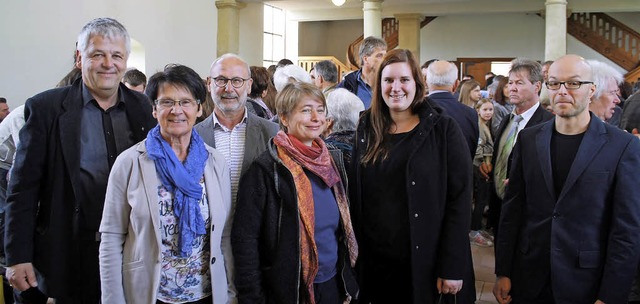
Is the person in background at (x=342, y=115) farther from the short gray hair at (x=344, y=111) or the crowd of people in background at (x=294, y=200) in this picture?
the crowd of people in background at (x=294, y=200)

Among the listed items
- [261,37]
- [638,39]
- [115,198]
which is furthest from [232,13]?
[115,198]

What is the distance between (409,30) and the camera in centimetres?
1525

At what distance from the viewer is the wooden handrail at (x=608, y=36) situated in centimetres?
1462

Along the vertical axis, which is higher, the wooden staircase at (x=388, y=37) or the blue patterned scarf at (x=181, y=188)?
the wooden staircase at (x=388, y=37)

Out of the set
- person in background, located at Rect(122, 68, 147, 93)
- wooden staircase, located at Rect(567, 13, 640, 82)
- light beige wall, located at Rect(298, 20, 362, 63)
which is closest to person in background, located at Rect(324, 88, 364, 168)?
person in background, located at Rect(122, 68, 147, 93)

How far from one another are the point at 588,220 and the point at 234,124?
164 cm

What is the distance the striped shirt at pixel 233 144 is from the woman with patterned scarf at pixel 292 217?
12.0 inches

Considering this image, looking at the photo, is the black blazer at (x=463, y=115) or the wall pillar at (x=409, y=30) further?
the wall pillar at (x=409, y=30)

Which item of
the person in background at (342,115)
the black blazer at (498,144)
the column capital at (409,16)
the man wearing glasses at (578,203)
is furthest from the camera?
the column capital at (409,16)

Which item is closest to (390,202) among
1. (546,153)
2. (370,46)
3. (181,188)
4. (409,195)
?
(409,195)

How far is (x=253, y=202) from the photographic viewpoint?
221cm

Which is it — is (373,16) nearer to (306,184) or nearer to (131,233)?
(306,184)

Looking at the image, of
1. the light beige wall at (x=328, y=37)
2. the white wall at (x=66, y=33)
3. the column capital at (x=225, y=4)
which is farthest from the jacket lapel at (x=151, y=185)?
the light beige wall at (x=328, y=37)

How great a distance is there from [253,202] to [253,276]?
0.30m
